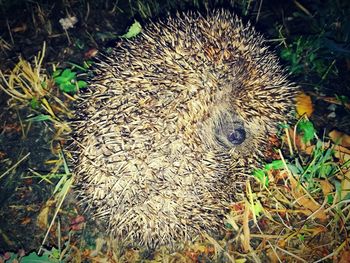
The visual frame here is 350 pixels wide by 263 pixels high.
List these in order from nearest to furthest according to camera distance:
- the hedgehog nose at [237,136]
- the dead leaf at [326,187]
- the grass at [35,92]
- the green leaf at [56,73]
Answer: the hedgehog nose at [237,136] < the dead leaf at [326,187] < the grass at [35,92] < the green leaf at [56,73]

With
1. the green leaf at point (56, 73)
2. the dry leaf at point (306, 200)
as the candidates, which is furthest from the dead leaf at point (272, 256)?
the green leaf at point (56, 73)

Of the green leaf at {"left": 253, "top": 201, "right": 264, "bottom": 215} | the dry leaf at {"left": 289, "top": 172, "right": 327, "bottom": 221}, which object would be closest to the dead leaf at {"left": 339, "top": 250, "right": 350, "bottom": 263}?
the dry leaf at {"left": 289, "top": 172, "right": 327, "bottom": 221}

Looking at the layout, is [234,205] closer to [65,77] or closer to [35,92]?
[65,77]

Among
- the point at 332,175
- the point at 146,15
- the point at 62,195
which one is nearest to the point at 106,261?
the point at 62,195

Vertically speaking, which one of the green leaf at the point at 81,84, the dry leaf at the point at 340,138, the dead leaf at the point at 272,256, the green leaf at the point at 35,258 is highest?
the dry leaf at the point at 340,138

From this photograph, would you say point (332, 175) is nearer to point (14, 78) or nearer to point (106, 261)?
point (106, 261)

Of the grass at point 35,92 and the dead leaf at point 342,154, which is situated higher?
the dead leaf at point 342,154

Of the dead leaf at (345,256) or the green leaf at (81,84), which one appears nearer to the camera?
the dead leaf at (345,256)

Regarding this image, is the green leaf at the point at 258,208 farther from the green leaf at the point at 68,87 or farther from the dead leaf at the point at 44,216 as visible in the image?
the green leaf at the point at 68,87
